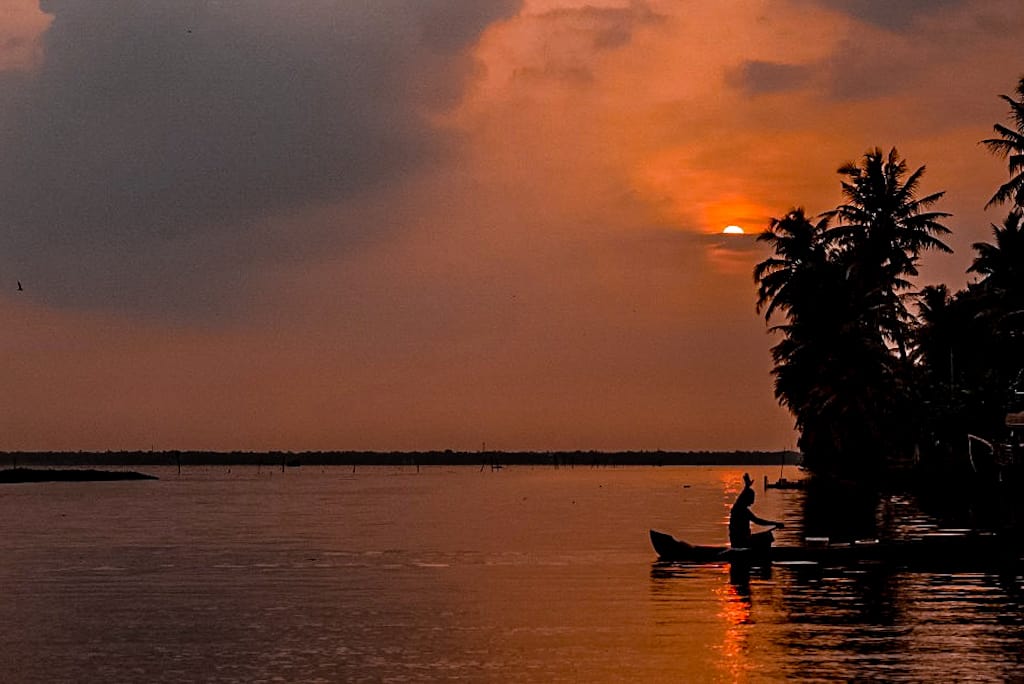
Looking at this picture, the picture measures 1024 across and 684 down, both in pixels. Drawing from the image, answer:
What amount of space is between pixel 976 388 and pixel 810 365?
16254 mm

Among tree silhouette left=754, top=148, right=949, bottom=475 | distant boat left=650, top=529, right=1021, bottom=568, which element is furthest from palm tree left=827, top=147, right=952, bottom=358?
distant boat left=650, top=529, right=1021, bottom=568

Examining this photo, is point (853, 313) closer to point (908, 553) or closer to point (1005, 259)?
point (1005, 259)

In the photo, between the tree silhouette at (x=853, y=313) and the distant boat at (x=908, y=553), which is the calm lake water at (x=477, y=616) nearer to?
the distant boat at (x=908, y=553)

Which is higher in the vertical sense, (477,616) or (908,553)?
(908,553)

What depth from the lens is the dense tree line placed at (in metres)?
83.7

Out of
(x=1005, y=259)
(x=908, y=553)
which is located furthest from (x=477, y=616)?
(x=1005, y=259)

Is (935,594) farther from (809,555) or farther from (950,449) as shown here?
(950,449)

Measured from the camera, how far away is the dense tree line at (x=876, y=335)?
83688 millimetres

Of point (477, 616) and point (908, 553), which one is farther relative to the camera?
point (908, 553)

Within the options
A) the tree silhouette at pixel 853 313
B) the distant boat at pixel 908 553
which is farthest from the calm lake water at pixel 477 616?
the tree silhouette at pixel 853 313

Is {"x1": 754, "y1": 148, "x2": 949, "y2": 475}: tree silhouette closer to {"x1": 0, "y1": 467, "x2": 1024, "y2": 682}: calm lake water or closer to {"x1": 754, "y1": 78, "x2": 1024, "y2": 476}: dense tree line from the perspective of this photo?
{"x1": 754, "y1": 78, "x2": 1024, "y2": 476}: dense tree line

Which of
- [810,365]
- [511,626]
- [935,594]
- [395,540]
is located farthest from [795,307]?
Answer: [511,626]

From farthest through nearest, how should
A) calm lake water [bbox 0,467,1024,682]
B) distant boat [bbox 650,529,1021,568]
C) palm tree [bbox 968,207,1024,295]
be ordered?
palm tree [bbox 968,207,1024,295], distant boat [bbox 650,529,1021,568], calm lake water [bbox 0,467,1024,682]

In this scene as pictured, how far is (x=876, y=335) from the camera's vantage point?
9156 cm
